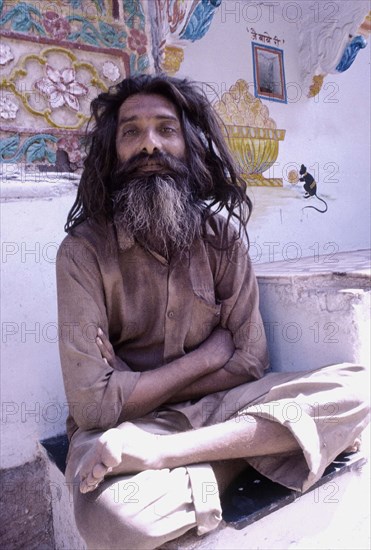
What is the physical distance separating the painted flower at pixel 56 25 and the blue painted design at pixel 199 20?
1.93ft

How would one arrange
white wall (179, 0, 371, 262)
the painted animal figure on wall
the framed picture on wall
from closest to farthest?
white wall (179, 0, 371, 262), the framed picture on wall, the painted animal figure on wall

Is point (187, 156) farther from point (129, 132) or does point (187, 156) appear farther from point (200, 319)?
point (200, 319)

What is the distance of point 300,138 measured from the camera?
368 cm

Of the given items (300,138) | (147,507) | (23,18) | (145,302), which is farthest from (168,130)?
(300,138)

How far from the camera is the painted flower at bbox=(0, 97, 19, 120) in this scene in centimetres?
223

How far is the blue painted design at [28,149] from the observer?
2.24 meters

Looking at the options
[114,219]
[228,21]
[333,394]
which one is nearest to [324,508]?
[333,394]

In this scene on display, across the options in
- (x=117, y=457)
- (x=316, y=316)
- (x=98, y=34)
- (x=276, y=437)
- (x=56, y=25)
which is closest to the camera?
(x=117, y=457)

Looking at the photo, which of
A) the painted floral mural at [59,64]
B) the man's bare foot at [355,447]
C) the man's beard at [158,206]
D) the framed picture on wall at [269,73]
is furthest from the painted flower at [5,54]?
the man's bare foot at [355,447]

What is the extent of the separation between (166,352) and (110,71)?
Result: 1.61 meters

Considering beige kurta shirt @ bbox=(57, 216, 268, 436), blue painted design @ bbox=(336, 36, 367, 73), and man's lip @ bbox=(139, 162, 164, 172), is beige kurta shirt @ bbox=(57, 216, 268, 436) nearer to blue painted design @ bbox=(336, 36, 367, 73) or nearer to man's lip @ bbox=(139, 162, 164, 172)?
man's lip @ bbox=(139, 162, 164, 172)

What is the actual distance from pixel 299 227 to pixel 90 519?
2890 mm

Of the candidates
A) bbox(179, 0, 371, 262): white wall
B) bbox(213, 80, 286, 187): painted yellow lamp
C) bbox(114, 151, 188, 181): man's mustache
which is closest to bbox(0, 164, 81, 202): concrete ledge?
bbox(114, 151, 188, 181): man's mustache

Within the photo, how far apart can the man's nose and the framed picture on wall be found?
6.34 ft
